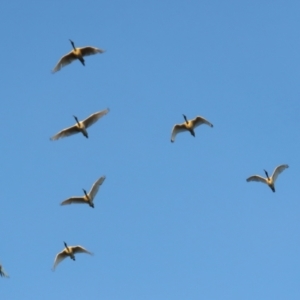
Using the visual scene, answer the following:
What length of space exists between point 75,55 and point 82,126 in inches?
206

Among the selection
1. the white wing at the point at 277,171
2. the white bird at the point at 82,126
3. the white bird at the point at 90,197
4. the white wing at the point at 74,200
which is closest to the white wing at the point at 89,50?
the white bird at the point at 82,126

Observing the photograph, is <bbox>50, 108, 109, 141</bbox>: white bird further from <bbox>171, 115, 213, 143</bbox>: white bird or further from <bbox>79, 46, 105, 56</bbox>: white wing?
<bbox>171, 115, 213, 143</bbox>: white bird

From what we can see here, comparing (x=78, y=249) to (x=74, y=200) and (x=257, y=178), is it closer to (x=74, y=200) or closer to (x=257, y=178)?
(x=74, y=200)

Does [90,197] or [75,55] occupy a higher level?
[75,55]

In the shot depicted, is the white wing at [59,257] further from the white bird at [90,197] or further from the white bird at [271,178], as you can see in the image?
the white bird at [271,178]

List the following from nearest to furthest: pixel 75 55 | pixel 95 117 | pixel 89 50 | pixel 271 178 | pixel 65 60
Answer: pixel 89 50 < pixel 75 55 < pixel 65 60 < pixel 95 117 < pixel 271 178

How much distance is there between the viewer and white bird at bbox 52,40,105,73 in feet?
197

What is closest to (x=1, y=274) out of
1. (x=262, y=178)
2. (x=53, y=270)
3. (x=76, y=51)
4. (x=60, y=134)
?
(x=53, y=270)

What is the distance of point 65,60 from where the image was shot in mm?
60562

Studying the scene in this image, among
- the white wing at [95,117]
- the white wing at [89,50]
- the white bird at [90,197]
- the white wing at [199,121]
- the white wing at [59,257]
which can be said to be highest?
the white wing at [89,50]

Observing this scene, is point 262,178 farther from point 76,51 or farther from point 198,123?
point 76,51

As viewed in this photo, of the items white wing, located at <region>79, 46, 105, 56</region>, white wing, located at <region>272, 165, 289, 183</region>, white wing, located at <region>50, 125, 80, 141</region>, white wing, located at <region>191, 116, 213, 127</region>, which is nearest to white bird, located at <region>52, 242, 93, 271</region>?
white wing, located at <region>50, 125, 80, 141</region>

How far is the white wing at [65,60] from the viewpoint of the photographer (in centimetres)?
6028

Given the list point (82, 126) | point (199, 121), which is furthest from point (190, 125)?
point (82, 126)
